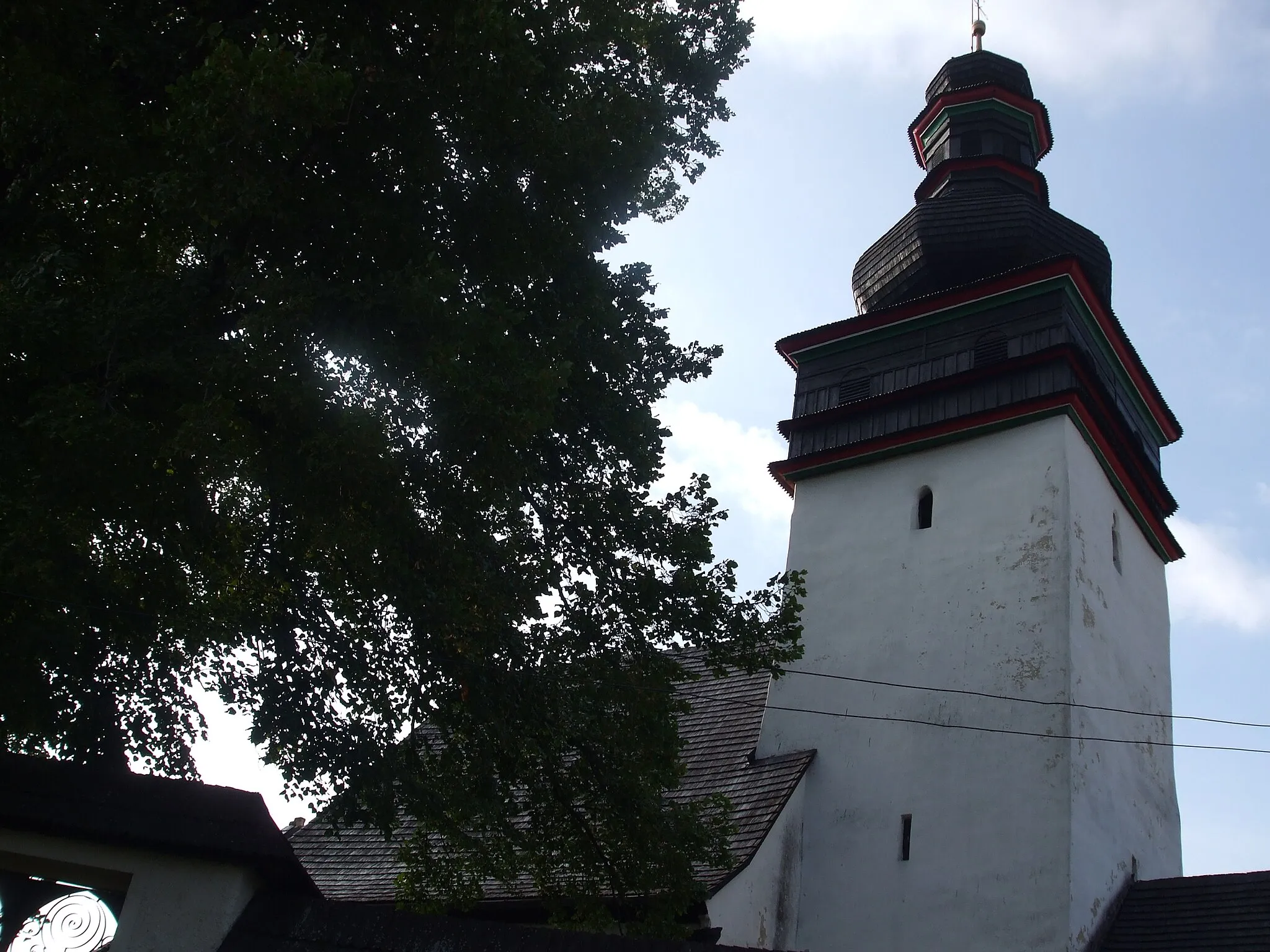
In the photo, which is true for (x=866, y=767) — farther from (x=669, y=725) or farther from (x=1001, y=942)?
(x=669, y=725)

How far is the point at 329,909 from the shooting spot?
4641 millimetres

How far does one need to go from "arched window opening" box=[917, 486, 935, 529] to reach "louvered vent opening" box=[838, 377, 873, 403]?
1.59 metres

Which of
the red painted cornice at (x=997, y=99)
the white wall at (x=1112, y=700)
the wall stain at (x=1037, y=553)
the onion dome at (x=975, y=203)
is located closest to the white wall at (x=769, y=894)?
the white wall at (x=1112, y=700)

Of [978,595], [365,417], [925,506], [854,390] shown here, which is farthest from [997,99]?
[365,417]

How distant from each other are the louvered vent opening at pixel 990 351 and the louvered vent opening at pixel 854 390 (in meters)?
1.38

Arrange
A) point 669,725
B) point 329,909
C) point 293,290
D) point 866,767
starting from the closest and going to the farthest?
point 329,909 → point 293,290 → point 669,725 → point 866,767

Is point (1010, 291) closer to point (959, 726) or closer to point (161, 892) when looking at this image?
point (959, 726)

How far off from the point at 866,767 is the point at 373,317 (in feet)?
27.1

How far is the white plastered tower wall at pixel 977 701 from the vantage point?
→ 1148cm

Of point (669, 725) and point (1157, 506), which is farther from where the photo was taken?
point (1157, 506)

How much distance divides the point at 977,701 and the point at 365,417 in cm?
827

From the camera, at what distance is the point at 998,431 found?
14.0m

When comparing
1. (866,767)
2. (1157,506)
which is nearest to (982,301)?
(1157,506)

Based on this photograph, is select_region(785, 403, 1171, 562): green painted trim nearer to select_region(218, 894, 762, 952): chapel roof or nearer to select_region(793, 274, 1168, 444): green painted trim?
select_region(793, 274, 1168, 444): green painted trim
